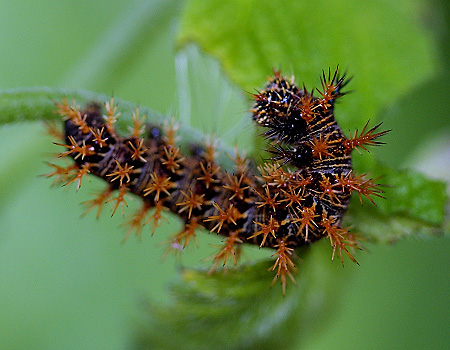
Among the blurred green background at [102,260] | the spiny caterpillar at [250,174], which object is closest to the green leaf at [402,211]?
the spiny caterpillar at [250,174]

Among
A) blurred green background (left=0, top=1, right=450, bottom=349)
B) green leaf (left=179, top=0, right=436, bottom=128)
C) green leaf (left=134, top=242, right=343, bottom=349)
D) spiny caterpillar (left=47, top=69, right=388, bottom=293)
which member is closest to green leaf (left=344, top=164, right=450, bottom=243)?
spiny caterpillar (left=47, top=69, right=388, bottom=293)

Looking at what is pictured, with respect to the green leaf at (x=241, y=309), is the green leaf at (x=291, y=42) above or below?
above

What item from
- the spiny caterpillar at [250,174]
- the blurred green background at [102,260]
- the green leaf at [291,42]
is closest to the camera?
the spiny caterpillar at [250,174]

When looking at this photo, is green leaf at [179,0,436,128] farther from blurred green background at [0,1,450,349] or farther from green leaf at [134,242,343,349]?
blurred green background at [0,1,450,349]

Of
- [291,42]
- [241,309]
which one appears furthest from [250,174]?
[241,309]

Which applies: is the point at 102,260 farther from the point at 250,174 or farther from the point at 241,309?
the point at 250,174

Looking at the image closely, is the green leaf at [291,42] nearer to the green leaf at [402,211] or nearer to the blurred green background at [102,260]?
the green leaf at [402,211]

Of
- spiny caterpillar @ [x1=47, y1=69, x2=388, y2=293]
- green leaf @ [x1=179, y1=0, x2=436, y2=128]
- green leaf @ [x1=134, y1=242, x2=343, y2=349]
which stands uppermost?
green leaf @ [x1=179, y1=0, x2=436, y2=128]
